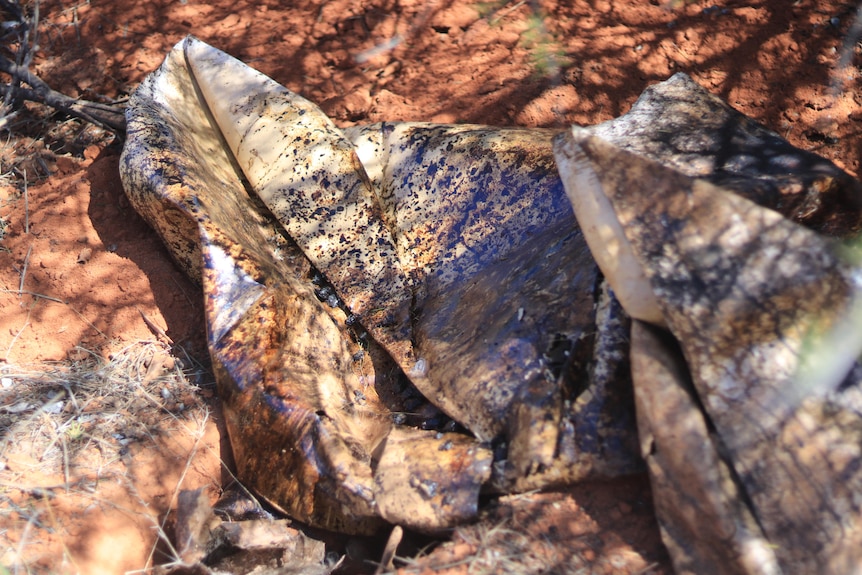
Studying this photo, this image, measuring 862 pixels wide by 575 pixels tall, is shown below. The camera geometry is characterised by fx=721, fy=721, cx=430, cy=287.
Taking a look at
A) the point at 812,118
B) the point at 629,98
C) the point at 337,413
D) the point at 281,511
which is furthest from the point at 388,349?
the point at 812,118

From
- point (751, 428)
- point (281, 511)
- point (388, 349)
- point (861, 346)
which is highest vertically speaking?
point (861, 346)

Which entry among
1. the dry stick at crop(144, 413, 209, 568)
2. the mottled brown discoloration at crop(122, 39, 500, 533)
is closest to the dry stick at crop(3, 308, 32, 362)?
the mottled brown discoloration at crop(122, 39, 500, 533)

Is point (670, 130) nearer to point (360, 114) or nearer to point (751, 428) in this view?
point (751, 428)

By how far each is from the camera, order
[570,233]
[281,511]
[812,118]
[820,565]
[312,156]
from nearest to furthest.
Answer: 1. [820,565]
2. [281,511]
3. [570,233]
4. [312,156]
5. [812,118]

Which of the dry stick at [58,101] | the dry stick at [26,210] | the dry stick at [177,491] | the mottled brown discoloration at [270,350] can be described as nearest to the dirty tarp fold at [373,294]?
the mottled brown discoloration at [270,350]

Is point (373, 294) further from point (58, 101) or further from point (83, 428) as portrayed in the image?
point (58, 101)

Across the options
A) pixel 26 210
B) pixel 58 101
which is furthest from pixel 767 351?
pixel 58 101

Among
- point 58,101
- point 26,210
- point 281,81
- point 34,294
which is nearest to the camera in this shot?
point 34,294

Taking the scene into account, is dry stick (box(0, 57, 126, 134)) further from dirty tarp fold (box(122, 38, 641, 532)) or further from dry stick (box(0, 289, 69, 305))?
dry stick (box(0, 289, 69, 305))
